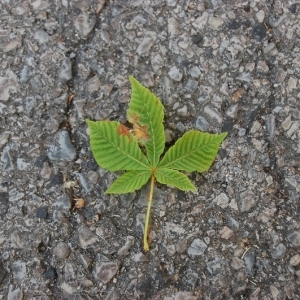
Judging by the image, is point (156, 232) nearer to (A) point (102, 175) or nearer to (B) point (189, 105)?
(A) point (102, 175)

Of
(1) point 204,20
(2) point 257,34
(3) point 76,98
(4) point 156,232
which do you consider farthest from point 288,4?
(4) point 156,232

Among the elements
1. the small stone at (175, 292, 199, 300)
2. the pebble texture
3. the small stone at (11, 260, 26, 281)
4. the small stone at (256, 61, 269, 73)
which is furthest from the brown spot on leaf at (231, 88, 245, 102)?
the small stone at (11, 260, 26, 281)

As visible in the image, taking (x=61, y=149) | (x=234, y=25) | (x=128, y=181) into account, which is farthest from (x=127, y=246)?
(x=234, y=25)

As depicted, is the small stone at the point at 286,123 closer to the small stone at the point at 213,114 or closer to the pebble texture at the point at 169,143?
the pebble texture at the point at 169,143

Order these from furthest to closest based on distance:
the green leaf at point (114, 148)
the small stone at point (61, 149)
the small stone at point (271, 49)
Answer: the small stone at point (271, 49), the small stone at point (61, 149), the green leaf at point (114, 148)

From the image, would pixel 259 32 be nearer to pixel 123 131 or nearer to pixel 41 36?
pixel 123 131

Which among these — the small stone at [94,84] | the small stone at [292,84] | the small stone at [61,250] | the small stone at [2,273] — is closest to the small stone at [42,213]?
the small stone at [61,250]
